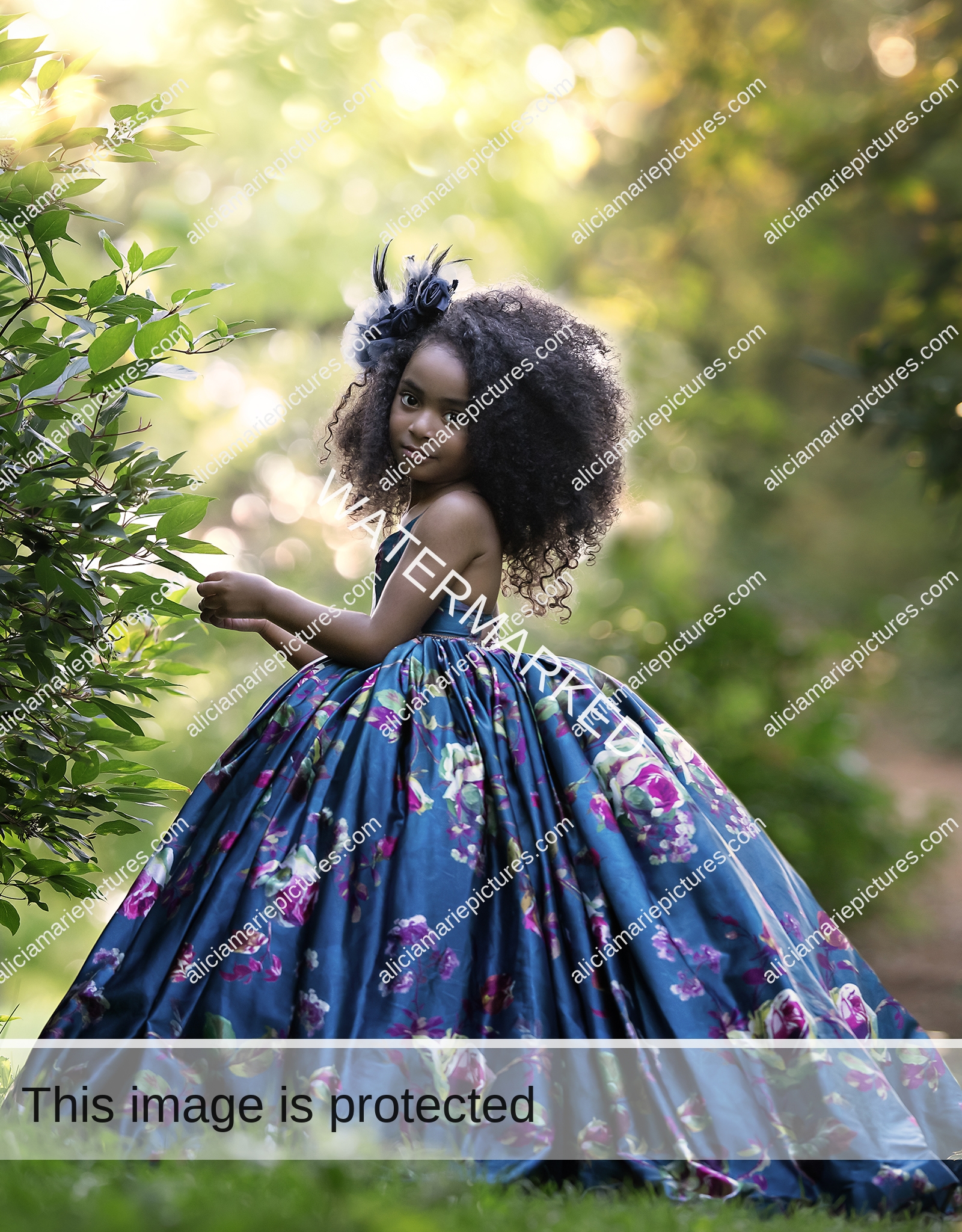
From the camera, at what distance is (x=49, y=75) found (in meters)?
1.87

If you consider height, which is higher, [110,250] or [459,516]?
[110,250]

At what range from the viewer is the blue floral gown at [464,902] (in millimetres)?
2008

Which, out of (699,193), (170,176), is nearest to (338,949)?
(170,176)

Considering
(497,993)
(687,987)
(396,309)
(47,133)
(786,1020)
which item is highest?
(47,133)

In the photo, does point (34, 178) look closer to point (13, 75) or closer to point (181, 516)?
point (13, 75)

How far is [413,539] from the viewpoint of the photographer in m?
2.48

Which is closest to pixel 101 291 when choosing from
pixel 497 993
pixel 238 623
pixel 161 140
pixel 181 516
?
pixel 161 140

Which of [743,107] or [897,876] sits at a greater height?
[743,107]

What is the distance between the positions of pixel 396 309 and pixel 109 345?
0.97 m

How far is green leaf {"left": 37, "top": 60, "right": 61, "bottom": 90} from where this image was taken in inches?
73.7

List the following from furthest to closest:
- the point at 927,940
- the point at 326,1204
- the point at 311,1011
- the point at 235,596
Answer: the point at 927,940 < the point at 235,596 < the point at 311,1011 < the point at 326,1204

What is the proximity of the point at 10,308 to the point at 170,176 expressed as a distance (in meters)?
5.81

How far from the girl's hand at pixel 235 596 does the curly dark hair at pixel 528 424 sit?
596 mm

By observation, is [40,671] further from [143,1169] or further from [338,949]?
[143,1169]
